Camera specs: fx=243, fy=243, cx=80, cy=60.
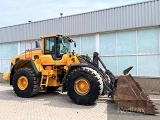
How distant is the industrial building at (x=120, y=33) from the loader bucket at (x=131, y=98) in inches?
196

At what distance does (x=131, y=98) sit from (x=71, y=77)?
2633mm

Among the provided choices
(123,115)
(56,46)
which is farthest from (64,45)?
(123,115)

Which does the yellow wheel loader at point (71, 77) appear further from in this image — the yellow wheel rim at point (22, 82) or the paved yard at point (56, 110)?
the paved yard at point (56, 110)

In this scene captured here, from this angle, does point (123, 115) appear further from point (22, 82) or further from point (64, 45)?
point (22, 82)

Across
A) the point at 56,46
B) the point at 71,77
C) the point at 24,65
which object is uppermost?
the point at 56,46

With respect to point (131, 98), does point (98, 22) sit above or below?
above

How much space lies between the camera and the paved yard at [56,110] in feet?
25.4

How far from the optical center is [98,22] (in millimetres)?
15180

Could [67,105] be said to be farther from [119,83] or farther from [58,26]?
[58,26]

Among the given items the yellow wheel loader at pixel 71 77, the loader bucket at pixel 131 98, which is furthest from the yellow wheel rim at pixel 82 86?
the loader bucket at pixel 131 98

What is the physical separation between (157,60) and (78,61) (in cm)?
490

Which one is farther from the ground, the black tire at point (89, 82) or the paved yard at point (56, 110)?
the black tire at point (89, 82)

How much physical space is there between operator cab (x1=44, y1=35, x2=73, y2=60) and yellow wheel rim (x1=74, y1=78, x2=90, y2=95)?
204cm

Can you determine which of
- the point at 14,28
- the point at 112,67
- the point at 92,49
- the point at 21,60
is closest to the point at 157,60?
the point at 112,67
